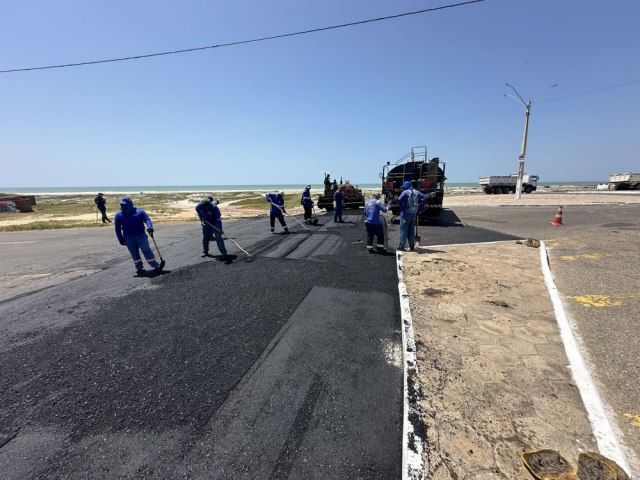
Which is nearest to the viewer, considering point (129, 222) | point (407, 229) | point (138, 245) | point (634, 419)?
point (634, 419)

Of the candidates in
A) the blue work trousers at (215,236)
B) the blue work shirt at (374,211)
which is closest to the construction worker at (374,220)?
the blue work shirt at (374,211)

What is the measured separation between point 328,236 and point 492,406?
8.13 m

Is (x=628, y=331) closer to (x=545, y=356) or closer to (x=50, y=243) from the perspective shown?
(x=545, y=356)

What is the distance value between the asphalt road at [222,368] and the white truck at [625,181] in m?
45.1

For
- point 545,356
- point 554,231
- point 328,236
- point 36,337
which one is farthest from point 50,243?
point 554,231

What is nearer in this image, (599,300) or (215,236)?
(599,300)

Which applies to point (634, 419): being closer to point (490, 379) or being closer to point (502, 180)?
point (490, 379)

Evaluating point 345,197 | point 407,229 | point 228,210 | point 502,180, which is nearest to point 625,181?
point 502,180

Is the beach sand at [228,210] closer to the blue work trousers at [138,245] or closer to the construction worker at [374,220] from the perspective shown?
A: the construction worker at [374,220]

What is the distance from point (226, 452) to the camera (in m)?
2.18

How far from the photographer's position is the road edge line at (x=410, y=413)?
1.95 m

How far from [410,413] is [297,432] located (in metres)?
0.97

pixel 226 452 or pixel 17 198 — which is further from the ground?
pixel 17 198

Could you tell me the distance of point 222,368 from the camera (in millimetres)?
3170
